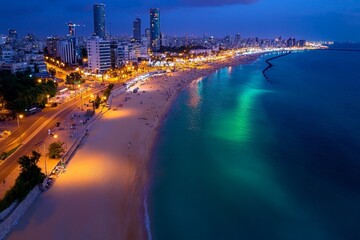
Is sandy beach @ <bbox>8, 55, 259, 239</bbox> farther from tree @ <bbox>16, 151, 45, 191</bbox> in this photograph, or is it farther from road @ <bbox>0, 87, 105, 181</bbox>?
road @ <bbox>0, 87, 105, 181</bbox>

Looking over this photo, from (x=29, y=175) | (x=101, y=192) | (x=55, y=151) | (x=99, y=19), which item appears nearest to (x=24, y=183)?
(x=29, y=175)

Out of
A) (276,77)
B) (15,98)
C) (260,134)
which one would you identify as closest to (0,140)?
(15,98)

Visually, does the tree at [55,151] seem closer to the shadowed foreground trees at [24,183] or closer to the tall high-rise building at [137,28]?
the shadowed foreground trees at [24,183]

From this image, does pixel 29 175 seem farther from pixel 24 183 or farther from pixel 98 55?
pixel 98 55

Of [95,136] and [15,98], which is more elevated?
[15,98]

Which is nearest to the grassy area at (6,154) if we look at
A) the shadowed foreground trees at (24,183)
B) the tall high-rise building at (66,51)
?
the shadowed foreground trees at (24,183)

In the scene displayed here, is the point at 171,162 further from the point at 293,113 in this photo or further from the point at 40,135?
the point at 293,113
